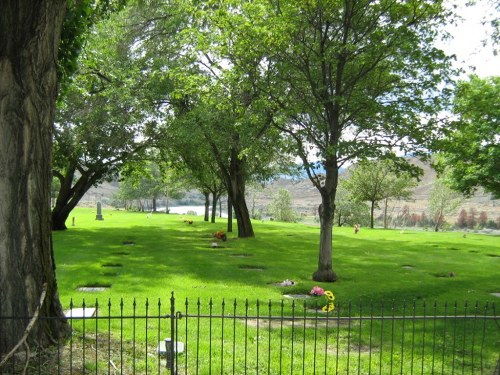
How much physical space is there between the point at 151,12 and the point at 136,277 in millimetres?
16331

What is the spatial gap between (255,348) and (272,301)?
134 inches

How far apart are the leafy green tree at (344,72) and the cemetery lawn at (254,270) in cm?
207

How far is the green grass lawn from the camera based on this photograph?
6.75m

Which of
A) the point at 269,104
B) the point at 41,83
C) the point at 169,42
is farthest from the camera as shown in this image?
the point at 169,42

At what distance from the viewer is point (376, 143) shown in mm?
13781

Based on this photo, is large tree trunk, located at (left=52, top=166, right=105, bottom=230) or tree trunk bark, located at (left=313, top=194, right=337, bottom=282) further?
large tree trunk, located at (left=52, top=166, right=105, bottom=230)

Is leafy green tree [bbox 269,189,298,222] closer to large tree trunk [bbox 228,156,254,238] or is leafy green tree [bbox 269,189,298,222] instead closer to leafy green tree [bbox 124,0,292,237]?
leafy green tree [bbox 124,0,292,237]

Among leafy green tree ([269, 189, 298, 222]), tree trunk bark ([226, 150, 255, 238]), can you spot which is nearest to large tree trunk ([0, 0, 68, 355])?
tree trunk bark ([226, 150, 255, 238])

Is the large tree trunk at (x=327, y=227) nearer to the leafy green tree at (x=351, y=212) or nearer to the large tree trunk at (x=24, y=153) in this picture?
the large tree trunk at (x=24, y=153)

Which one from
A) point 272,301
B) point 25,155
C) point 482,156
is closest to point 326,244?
point 272,301

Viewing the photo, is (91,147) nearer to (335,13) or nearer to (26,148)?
(335,13)

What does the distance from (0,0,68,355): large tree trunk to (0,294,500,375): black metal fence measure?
0.36m

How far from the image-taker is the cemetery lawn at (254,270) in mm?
11867

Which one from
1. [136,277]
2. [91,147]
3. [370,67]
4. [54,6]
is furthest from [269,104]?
[91,147]
